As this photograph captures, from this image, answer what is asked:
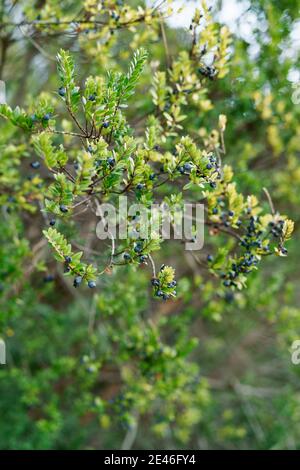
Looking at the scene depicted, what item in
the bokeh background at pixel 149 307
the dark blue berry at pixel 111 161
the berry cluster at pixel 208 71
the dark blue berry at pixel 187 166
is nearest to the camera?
the dark blue berry at pixel 111 161

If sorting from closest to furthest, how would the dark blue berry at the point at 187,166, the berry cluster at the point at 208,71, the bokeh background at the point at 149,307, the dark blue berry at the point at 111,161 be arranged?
the dark blue berry at the point at 111,161, the dark blue berry at the point at 187,166, the berry cluster at the point at 208,71, the bokeh background at the point at 149,307

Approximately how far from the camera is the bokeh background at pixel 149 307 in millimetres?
2729

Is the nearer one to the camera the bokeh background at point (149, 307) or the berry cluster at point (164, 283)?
the berry cluster at point (164, 283)

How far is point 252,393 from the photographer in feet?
13.5

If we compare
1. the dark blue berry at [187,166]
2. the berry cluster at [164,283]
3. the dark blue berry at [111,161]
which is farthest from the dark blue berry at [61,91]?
the berry cluster at [164,283]

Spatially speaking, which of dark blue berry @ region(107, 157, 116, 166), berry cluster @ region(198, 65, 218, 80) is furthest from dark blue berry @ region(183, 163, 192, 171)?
berry cluster @ region(198, 65, 218, 80)

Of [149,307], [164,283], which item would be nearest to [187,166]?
[164,283]

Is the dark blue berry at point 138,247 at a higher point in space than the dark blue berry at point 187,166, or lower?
lower

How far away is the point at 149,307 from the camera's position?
3746 mm

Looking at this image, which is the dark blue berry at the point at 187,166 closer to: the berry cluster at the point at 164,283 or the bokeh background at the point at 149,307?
the berry cluster at the point at 164,283

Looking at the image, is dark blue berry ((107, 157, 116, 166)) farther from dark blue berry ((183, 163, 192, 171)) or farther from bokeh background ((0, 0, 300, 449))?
bokeh background ((0, 0, 300, 449))
